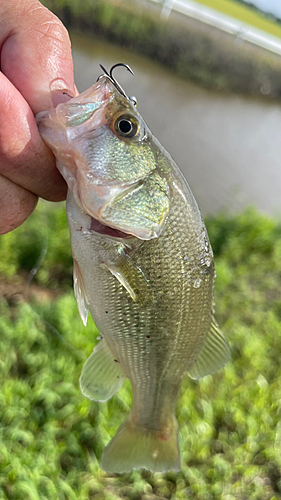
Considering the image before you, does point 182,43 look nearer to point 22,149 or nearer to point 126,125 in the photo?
point 126,125

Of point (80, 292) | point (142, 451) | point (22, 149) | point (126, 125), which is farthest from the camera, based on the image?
point (142, 451)

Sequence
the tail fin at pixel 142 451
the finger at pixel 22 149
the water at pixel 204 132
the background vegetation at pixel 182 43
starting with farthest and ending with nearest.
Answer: the background vegetation at pixel 182 43 → the water at pixel 204 132 → the tail fin at pixel 142 451 → the finger at pixel 22 149

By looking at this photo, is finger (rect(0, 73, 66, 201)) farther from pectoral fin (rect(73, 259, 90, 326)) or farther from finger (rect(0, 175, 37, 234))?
pectoral fin (rect(73, 259, 90, 326))

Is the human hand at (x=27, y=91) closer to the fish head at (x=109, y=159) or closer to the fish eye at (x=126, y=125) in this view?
the fish head at (x=109, y=159)

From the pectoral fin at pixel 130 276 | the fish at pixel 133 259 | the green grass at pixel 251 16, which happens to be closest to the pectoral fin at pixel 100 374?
the fish at pixel 133 259

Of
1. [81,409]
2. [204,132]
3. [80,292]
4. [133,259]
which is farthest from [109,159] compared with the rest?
[204,132]

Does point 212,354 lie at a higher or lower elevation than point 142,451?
higher
